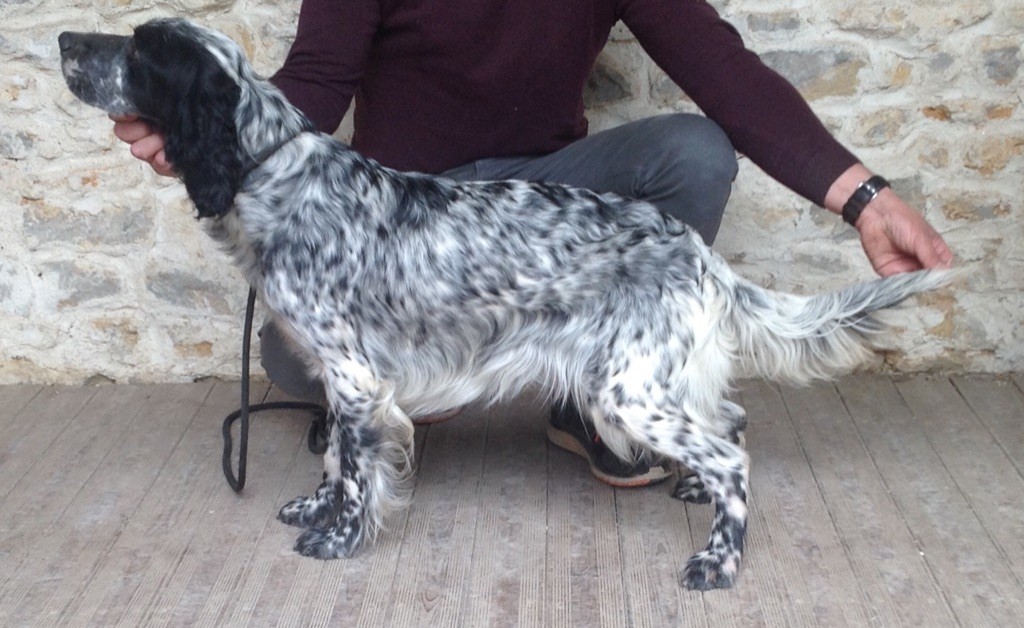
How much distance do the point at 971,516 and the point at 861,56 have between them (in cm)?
133

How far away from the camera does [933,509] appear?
249 centimetres

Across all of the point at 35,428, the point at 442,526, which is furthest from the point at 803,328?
the point at 35,428

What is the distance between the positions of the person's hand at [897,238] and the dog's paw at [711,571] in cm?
67

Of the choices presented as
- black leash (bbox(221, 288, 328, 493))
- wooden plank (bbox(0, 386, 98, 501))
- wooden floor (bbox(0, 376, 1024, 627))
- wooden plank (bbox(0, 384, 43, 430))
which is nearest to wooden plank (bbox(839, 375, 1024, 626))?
wooden floor (bbox(0, 376, 1024, 627))

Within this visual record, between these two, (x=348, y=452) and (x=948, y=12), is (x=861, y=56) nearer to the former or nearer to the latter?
(x=948, y=12)

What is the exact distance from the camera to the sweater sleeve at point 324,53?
2.52 meters

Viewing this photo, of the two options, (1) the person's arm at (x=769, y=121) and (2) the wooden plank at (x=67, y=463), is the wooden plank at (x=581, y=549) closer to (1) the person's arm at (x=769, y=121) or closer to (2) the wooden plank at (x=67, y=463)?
(1) the person's arm at (x=769, y=121)

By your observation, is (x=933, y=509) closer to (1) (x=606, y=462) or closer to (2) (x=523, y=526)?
(1) (x=606, y=462)

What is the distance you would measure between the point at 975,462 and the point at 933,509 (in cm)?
31

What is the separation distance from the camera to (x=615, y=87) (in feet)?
10.2

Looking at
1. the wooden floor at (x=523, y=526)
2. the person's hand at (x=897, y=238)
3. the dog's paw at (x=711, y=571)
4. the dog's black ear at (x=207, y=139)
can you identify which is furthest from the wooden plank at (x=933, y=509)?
the dog's black ear at (x=207, y=139)

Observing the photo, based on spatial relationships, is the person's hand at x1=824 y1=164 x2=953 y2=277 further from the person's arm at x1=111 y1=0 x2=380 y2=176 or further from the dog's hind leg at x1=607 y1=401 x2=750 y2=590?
the person's arm at x1=111 y1=0 x2=380 y2=176

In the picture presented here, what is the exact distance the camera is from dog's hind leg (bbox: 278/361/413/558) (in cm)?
229

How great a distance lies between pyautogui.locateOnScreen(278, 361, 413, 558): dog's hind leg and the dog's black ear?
445 mm
